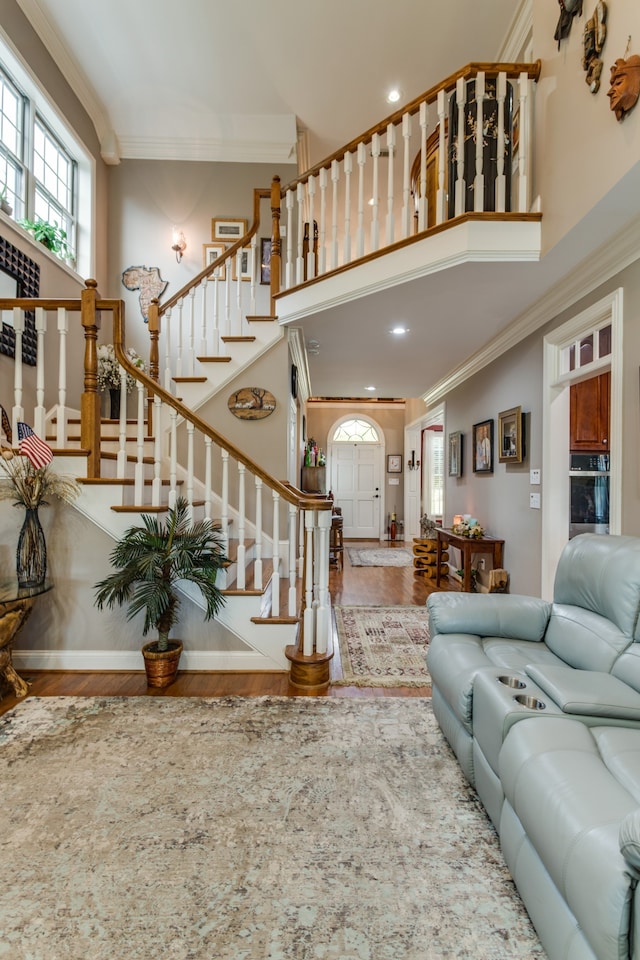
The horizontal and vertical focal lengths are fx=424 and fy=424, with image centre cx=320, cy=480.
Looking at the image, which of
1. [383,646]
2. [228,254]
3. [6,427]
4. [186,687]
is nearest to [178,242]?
[228,254]

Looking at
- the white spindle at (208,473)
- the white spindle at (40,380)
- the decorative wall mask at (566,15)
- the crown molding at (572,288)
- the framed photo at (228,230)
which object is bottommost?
the white spindle at (208,473)

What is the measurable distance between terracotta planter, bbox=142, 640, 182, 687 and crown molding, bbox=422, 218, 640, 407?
10.9 ft

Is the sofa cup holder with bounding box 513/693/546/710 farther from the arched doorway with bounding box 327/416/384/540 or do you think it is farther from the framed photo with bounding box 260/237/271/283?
the arched doorway with bounding box 327/416/384/540

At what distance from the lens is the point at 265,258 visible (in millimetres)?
4566

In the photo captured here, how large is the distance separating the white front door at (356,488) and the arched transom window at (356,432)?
126 mm

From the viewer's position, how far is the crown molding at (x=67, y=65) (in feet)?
11.4

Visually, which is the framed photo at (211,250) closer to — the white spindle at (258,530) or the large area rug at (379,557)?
the white spindle at (258,530)

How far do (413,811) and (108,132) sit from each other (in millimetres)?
6369

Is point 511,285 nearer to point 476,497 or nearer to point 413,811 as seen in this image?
point 476,497

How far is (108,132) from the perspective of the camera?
457 cm

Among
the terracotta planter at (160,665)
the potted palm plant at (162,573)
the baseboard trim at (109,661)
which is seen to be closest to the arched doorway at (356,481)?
the baseboard trim at (109,661)

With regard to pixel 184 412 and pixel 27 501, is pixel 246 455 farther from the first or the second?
pixel 27 501

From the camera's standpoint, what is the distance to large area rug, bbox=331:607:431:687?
99.7 inches

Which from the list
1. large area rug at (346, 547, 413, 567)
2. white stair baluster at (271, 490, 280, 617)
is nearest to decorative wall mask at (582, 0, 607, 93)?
white stair baluster at (271, 490, 280, 617)
